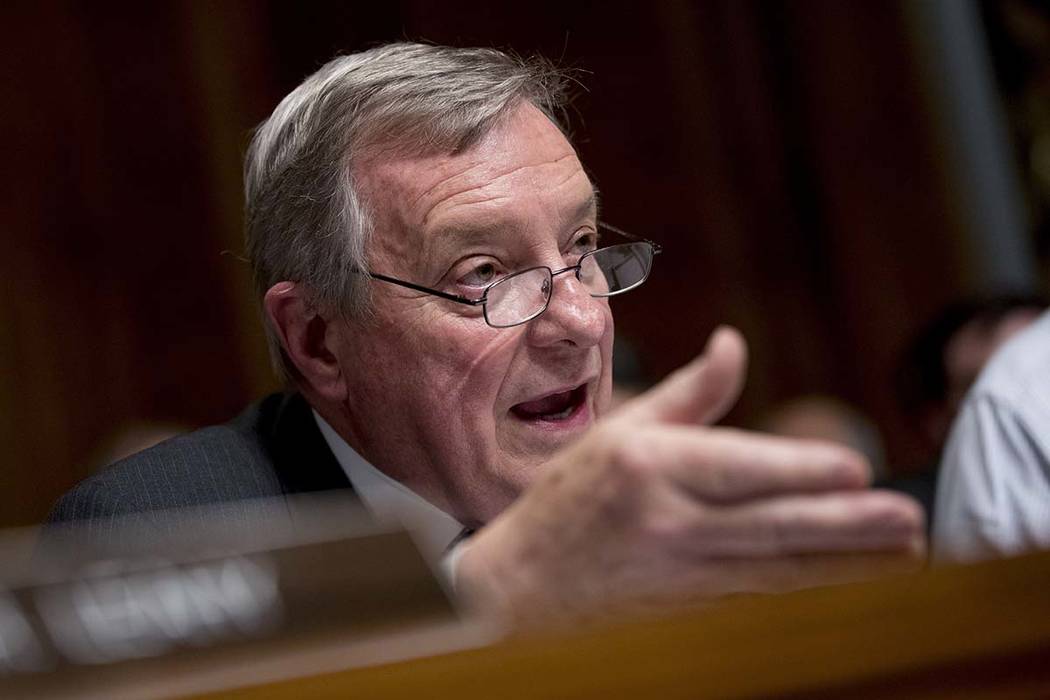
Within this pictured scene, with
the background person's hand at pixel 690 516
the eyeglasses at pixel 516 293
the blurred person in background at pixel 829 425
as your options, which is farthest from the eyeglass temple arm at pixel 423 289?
the blurred person in background at pixel 829 425

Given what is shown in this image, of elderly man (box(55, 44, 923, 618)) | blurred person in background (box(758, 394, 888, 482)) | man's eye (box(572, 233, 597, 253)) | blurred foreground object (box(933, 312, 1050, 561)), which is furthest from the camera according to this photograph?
blurred person in background (box(758, 394, 888, 482))

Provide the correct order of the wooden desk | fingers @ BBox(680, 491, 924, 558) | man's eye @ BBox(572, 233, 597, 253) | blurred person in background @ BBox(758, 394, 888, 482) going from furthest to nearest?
blurred person in background @ BBox(758, 394, 888, 482) → man's eye @ BBox(572, 233, 597, 253) → fingers @ BBox(680, 491, 924, 558) → the wooden desk

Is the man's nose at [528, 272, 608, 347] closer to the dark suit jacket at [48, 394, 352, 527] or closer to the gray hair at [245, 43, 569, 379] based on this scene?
the gray hair at [245, 43, 569, 379]

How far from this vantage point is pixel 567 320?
5.56ft

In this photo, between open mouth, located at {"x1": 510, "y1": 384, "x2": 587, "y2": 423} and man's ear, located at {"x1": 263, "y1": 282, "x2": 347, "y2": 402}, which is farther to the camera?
man's ear, located at {"x1": 263, "y1": 282, "x2": 347, "y2": 402}

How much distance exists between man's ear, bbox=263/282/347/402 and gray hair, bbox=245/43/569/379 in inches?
0.9

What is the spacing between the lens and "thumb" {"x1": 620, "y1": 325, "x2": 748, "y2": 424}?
0.83 m

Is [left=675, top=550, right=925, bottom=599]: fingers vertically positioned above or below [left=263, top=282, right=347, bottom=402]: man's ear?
above

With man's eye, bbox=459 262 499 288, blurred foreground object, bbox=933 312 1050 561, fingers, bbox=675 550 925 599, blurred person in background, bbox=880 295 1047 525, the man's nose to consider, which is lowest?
blurred person in background, bbox=880 295 1047 525

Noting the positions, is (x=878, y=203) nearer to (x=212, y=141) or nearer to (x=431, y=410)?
(x=212, y=141)

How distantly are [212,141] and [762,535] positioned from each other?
4.48 m

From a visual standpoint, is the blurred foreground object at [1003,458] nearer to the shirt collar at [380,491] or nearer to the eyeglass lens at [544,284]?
the eyeglass lens at [544,284]

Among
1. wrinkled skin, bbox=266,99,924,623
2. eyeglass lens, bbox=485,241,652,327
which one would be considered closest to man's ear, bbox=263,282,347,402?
wrinkled skin, bbox=266,99,924,623

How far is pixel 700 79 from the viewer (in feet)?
18.1
